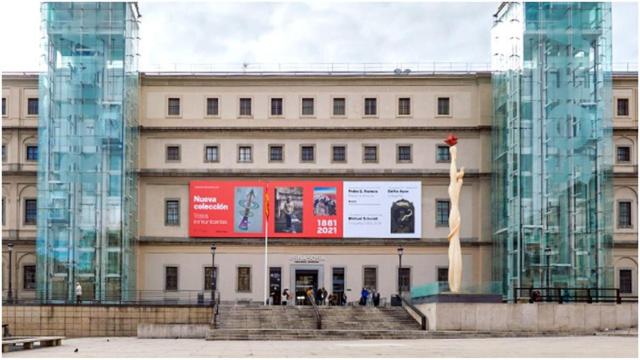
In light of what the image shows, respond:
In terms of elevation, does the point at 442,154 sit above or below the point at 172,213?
above

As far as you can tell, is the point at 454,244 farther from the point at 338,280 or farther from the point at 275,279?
the point at 275,279

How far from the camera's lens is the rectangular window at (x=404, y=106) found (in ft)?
173

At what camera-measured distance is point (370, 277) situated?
2069 inches

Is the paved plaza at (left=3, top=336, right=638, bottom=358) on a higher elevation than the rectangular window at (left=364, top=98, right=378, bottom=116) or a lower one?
lower

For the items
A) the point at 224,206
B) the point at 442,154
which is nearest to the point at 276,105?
the point at 224,206

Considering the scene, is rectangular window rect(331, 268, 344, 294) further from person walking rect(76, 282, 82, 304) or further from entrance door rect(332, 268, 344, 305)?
person walking rect(76, 282, 82, 304)

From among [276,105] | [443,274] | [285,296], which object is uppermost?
[276,105]

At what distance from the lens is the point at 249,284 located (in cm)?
5247

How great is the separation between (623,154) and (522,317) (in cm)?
1950

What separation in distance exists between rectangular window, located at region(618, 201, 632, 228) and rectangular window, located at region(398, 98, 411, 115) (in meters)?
11.9

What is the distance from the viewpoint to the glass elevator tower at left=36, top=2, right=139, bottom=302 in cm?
4931

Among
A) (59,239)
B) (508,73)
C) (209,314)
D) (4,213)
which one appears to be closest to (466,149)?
(508,73)

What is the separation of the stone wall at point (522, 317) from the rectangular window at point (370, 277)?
1511cm

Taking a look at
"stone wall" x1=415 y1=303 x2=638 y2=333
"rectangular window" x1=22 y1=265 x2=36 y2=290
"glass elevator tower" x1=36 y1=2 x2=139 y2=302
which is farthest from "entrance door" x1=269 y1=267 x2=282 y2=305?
"stone wall" x1=415 y1=303 x2=638 y2=333
